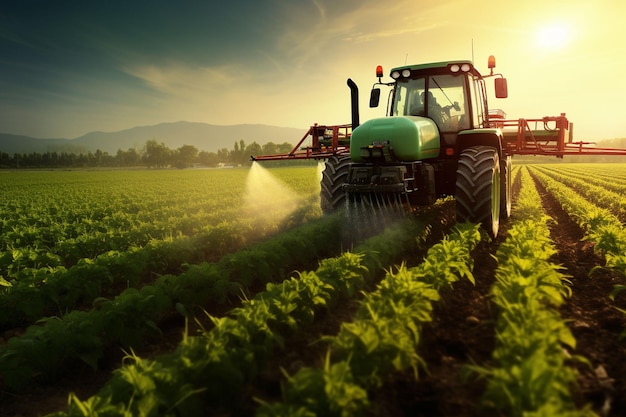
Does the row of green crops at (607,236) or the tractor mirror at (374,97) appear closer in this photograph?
the row of green crops at (607,236)

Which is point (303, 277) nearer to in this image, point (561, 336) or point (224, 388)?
point (224, 388)

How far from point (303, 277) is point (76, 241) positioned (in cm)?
637

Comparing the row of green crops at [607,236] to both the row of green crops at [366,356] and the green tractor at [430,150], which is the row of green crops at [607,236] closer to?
the green tractor at [430,150]

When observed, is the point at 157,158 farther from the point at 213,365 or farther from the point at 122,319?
the point at 213,365

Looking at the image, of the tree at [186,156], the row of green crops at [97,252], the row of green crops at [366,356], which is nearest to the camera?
the row of green crops at [366,356]

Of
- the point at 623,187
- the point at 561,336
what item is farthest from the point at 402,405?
the point at 623,187

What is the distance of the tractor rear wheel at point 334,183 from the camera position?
27.3 ft

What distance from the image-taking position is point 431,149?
8.04 meters

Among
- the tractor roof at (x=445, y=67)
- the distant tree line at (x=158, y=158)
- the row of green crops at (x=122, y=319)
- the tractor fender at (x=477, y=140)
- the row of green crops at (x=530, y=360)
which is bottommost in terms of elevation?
the row of green crops at (x=122, y=319)

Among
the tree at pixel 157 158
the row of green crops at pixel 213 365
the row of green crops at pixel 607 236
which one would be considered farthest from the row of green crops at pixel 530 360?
the tree at pixel 157 158

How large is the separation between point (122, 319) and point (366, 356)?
8.98 ft

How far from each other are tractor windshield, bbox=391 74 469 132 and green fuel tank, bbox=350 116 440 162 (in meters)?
0.80

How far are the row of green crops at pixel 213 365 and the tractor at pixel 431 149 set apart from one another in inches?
131

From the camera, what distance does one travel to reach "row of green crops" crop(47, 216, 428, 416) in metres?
2.79
